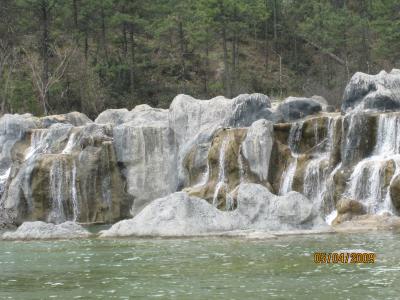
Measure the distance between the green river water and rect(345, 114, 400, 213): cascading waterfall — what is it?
13.5 feet

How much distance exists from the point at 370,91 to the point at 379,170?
21.7ft

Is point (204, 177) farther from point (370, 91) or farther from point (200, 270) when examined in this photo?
point (200, 270)

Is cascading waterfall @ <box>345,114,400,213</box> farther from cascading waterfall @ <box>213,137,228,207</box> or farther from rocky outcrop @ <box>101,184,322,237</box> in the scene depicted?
cascading waterfall @ <box>213,137,228,207</box>

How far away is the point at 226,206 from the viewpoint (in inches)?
1126

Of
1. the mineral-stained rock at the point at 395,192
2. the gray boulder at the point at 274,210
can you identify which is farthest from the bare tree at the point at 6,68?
the mineral-stained rock at the point at 395,192

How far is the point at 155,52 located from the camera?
60.8 metres

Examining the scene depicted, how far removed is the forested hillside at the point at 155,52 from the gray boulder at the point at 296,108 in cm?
1349

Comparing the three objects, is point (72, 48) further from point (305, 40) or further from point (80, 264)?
point (80, 264)

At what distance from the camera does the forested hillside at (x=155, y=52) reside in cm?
5172

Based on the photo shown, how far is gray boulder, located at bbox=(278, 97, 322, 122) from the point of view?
33375 mm

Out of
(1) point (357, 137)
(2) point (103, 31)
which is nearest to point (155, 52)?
(2) point (103, 31)

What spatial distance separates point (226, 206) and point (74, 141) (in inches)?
362
